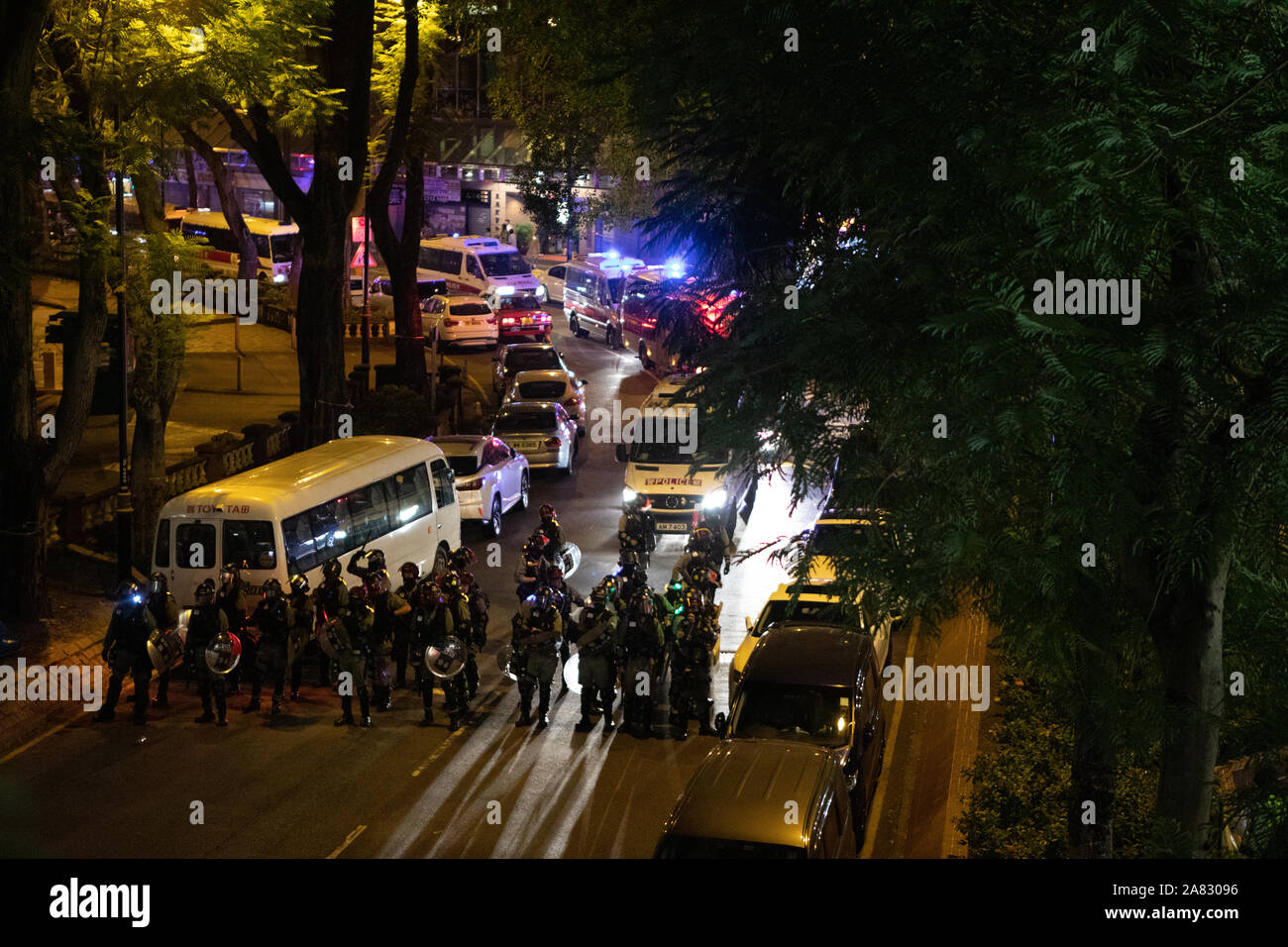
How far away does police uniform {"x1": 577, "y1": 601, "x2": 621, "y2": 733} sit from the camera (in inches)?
572

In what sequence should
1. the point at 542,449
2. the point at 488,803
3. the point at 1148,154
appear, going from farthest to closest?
the point at 542,449 < the point at 488,803 < the point at 1148,154

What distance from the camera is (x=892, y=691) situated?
1595cm

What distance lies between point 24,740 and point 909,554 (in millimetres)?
10762

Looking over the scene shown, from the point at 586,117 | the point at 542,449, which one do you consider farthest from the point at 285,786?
A: the point at 586,117

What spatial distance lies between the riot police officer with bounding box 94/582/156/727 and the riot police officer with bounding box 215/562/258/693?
0.93 m

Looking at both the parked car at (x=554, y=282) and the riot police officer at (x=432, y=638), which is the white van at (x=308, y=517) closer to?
the riot police officer at (x=432, y=638)

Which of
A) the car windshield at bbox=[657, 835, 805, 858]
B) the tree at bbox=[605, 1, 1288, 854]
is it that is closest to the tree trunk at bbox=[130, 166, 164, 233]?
the tree at bbox=[605, 1, 1288, 854]

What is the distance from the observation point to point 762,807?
927cm

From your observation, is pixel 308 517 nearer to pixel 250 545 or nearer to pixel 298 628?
pixel 250 545

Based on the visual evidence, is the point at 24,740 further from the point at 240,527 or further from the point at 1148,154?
the point at 1148,154

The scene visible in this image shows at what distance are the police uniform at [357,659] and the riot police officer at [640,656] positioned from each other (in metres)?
2.87

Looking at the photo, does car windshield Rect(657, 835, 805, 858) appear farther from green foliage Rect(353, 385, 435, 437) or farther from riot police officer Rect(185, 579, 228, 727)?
green foliage Rect(353, 385, 435, 437)

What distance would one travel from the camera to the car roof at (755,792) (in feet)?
29.7

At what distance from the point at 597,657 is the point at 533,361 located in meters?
18.4
